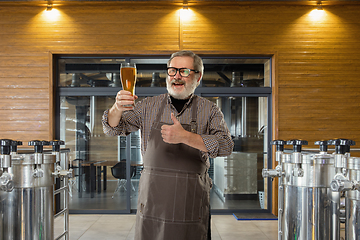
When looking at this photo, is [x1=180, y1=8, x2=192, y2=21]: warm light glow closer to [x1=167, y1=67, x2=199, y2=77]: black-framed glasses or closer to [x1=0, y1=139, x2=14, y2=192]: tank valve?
[x1=167, y1=67, x2=199, y2=77]: black-framed glasses

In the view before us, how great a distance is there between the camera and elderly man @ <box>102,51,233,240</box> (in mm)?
1557

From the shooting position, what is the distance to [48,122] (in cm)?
470

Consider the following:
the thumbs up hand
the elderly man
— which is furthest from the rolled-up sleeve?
the thumbs up hand

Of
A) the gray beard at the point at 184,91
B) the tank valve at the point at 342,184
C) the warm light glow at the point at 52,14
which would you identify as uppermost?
the warm light glow at the point at 52,14

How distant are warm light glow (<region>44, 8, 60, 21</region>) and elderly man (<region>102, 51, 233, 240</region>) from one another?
381 cm

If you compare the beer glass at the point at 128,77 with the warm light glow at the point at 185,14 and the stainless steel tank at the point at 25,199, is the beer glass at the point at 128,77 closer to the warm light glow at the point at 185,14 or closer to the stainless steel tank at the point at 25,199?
the stainless steel tank at the point at 25,199

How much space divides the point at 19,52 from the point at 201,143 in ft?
14.4

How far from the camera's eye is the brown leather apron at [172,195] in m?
1.56

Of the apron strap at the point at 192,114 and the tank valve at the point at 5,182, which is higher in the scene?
the apron strap at the point at 192,114

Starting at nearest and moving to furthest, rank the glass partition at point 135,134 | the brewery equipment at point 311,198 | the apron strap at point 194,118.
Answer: the apron strap at point 194,118 → the brewery equipment at point 311,198 → the glass partition at point 135,134

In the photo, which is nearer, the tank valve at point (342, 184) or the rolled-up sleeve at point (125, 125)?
the tank valve at point (342, 184)

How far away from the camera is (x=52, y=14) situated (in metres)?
4.77

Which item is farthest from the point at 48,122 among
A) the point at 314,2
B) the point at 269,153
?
the point at 314,2

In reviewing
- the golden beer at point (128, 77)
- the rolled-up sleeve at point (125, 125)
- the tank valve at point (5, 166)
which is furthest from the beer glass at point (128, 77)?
the tank valve at point (5, 166)
